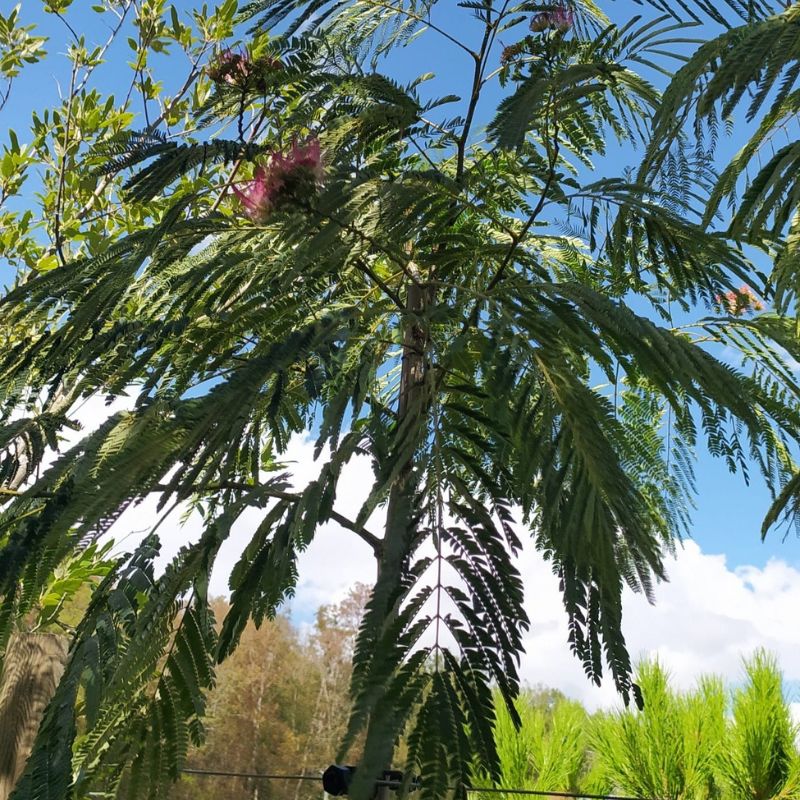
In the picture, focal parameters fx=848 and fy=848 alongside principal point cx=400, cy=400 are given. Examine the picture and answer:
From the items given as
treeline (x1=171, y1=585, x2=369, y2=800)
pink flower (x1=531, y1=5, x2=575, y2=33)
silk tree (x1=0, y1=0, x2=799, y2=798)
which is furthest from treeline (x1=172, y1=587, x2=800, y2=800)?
treeline (x1=171, y1=585, x2=369, y2=800)

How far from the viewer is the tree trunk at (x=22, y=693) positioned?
54.8 inches

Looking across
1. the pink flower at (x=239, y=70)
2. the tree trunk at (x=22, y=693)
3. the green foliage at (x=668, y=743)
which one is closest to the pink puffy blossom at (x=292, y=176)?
the pink flower at (x=239, y=70)

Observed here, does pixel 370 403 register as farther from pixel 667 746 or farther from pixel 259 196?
pixel 667 746

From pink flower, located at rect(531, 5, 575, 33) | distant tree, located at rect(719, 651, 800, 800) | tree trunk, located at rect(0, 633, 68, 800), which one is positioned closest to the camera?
pink flower, located at rect(531, 5, 575, 33)

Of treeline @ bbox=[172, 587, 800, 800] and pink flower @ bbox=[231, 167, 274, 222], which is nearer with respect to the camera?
pink flower @ bbox=[231, 167, 274, 222]

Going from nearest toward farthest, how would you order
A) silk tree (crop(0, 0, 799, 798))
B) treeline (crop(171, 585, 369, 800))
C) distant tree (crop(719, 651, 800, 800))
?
silk tree (crop(0, 0, 799, 798)) → distant tree (crop(719, 651, 800, 800)) → treeline (crop(171, 585, 369, 800))

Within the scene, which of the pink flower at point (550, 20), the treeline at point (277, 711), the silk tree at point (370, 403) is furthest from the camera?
the treeline at point (277, 711)

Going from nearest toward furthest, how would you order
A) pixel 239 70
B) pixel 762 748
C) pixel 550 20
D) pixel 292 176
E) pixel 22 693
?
1. pixel 292 176
2. pixel 550 20
3. pixel 239 70
4. pixel 22 693
5. pixel 762 748

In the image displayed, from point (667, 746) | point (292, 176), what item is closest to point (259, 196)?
point (292, 176)

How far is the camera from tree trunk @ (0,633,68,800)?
4.57ft

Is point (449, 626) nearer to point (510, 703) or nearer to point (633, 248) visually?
point (510, 703)

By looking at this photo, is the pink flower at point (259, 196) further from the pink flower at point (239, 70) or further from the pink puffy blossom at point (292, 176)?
the pink flower at point (239, 70)

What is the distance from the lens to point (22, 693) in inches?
55.7

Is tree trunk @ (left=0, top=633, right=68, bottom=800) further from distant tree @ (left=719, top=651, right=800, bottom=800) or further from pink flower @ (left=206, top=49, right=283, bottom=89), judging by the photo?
distant tree @ (left=719, top=651, right=800, bottom=800)
